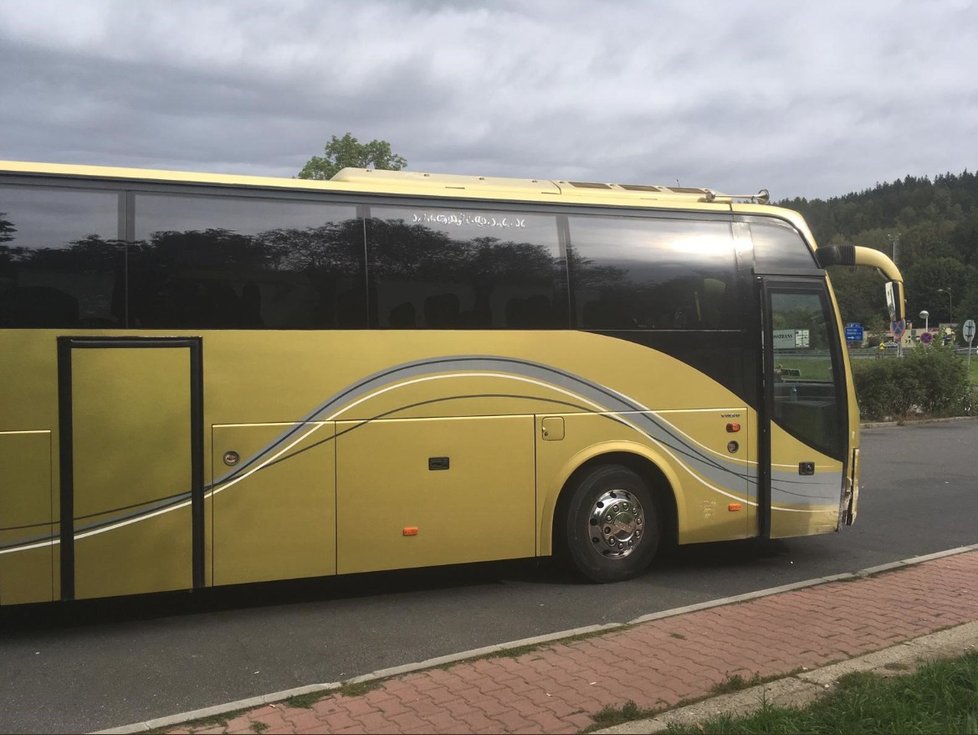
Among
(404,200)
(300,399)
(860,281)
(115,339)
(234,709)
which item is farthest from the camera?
(860,281)

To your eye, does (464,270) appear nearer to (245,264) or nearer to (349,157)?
(245,264)

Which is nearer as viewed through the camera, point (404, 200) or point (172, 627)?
point (172, 627)

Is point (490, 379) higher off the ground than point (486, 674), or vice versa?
point (490, 379)

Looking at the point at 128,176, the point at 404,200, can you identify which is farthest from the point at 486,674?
the point at 128,176

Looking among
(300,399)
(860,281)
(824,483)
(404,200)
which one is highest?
(860,281)

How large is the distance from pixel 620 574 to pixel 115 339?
4323 mm

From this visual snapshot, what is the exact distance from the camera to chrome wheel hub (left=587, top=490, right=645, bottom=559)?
6742 mm

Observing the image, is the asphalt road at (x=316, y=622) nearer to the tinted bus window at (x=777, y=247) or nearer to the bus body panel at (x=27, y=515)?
the bus body panel at (x=27, y=515)

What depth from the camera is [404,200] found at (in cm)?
633

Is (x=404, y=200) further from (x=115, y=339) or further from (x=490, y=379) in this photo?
(x=115, y=339)

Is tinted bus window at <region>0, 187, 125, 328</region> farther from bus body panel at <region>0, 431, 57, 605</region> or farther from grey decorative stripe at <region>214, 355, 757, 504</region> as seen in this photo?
grey decorative stripe at <region>214, 355, 757, 504</region>

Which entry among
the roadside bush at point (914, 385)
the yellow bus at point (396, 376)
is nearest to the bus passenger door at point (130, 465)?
the yellow bus at point (396, 376)

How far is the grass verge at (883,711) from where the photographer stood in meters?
3.79

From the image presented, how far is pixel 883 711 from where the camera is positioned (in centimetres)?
391
